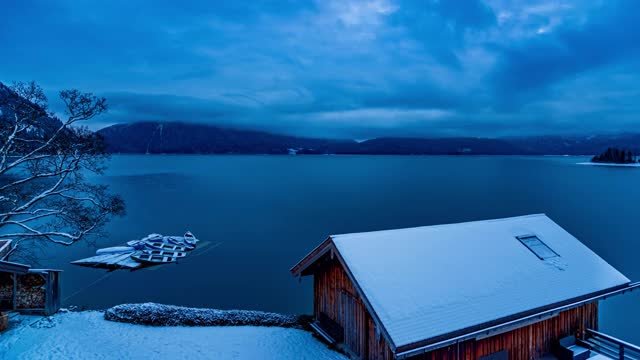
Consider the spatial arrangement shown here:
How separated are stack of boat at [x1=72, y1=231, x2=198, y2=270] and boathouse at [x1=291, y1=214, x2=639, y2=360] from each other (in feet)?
65.5

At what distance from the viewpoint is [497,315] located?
1026 cm

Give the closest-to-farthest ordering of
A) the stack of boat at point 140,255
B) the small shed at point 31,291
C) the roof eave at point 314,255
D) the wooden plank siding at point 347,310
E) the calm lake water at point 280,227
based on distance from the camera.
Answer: the wooden plank siding at point 347,310 → the roof eave at point 314,255 → the small shed at point 31,291 → the calm lake water at point 280,227 → the stack of boat at point 140,255

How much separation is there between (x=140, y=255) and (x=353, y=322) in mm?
24016

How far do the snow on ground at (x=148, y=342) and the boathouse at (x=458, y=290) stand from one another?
1.36m

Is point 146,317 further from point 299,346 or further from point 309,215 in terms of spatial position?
point 309,215

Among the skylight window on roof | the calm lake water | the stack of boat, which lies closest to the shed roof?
the calm lake water

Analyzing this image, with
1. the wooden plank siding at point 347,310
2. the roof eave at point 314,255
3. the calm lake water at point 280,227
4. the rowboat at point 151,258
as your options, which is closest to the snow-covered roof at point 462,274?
the roof eave at point 314,255

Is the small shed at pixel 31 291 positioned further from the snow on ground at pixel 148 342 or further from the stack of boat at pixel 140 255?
the stack of boat at pixel 140 255

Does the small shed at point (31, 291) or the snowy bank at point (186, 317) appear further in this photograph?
the snowy bank at point (186, 317)

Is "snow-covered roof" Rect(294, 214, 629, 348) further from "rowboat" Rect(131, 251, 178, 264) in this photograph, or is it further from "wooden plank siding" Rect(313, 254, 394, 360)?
"rowboat" Rect(131, 251, 178, 264)

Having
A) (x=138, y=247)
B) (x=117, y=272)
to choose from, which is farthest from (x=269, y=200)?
(x=117, y=272)

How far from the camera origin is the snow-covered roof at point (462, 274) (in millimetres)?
9789

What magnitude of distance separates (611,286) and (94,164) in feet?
71.4

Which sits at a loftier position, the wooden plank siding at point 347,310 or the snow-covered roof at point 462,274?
the snow-covered roof at point 462,274
